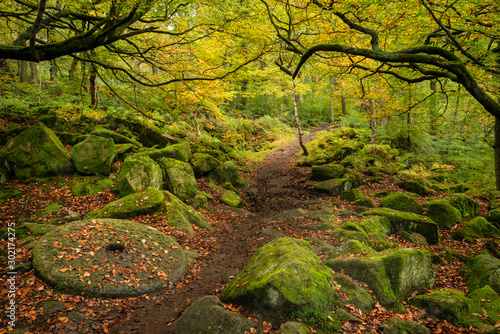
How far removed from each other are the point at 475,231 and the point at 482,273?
117 inches

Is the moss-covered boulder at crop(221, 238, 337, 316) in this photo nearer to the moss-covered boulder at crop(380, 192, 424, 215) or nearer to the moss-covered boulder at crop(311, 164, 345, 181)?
the moss-covered boulder at crop(380, 192, 424, 215)

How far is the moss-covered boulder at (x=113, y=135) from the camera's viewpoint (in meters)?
10.6

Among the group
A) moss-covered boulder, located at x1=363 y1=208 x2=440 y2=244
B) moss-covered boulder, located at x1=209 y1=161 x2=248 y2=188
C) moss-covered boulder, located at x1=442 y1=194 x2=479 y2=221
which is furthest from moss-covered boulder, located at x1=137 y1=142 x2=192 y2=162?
A: moss-covered boulder, located at x1=442 y1=194 x2=479 y2=221

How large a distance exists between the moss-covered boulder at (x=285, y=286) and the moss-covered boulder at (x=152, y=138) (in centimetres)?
980

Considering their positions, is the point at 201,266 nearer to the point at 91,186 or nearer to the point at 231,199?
the point at 231,199

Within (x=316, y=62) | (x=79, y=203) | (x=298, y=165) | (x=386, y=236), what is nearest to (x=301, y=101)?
(x=298, y=165)

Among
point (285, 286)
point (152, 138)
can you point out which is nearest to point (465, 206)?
point (285, 286)

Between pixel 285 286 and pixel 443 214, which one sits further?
pixel 443 214

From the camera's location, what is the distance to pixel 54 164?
8422 millimetres

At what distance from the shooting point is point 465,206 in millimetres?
9383

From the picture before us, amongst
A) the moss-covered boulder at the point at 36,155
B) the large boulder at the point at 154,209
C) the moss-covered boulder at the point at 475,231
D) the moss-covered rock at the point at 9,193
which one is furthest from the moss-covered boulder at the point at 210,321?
the moss-covered boulder at the point at 475,231

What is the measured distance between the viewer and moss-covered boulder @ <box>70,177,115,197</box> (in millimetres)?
8156

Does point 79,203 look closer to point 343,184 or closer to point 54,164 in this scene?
point 54,164

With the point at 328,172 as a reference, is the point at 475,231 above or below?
below
